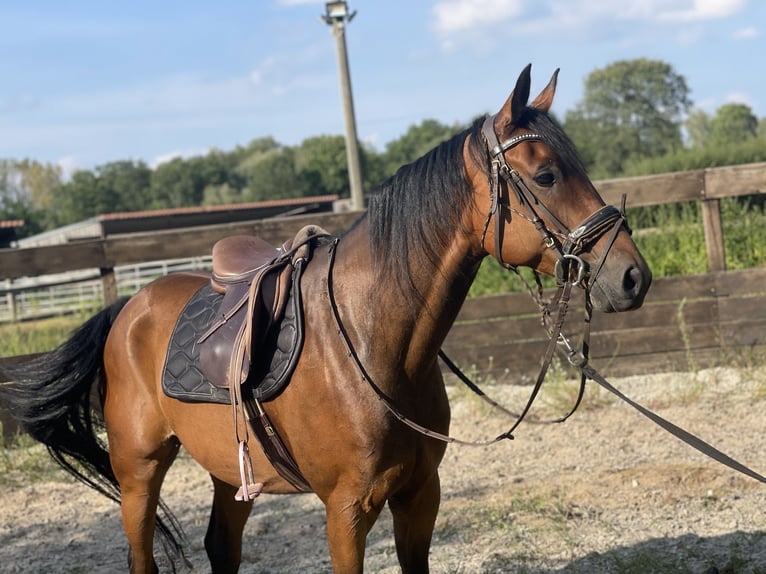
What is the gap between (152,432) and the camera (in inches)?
127

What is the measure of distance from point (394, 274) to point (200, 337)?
91 cm

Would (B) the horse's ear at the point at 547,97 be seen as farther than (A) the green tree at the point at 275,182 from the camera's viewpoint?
No

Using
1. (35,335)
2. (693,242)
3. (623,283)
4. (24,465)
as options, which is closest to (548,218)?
(623,283)

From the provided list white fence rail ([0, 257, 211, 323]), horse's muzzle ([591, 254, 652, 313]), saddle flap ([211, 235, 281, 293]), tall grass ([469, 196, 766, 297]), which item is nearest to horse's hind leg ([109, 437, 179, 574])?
saddle flap ([211, 235, 281, 293])

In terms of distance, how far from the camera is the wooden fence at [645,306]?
6.41 m

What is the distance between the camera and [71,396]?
3.60m

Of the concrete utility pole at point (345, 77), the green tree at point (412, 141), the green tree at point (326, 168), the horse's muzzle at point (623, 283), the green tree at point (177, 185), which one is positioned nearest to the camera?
the horse's muzzle at point (623, 283)

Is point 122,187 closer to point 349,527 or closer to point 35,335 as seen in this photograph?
point 35,335

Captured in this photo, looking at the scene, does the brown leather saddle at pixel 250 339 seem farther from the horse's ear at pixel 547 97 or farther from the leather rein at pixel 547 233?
the horse's ear at pixel 547 97

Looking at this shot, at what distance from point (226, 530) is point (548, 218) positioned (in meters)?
2.15

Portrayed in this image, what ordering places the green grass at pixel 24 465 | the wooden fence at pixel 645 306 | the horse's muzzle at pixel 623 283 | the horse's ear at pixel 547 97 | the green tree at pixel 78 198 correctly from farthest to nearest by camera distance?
the green tree at pixel 78 198, the wooden fence at pixel 645 306, the green grass at pixel 24 465, the horse's ear at pixel 547 97, the horse's muzzle at pixel 623 283

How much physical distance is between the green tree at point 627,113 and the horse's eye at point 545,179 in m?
35.7

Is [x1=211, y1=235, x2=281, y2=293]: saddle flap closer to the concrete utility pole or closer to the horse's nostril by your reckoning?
the horse's nostril

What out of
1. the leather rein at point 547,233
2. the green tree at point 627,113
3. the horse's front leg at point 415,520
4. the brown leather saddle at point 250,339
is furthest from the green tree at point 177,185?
the leather rein at point 547,233
